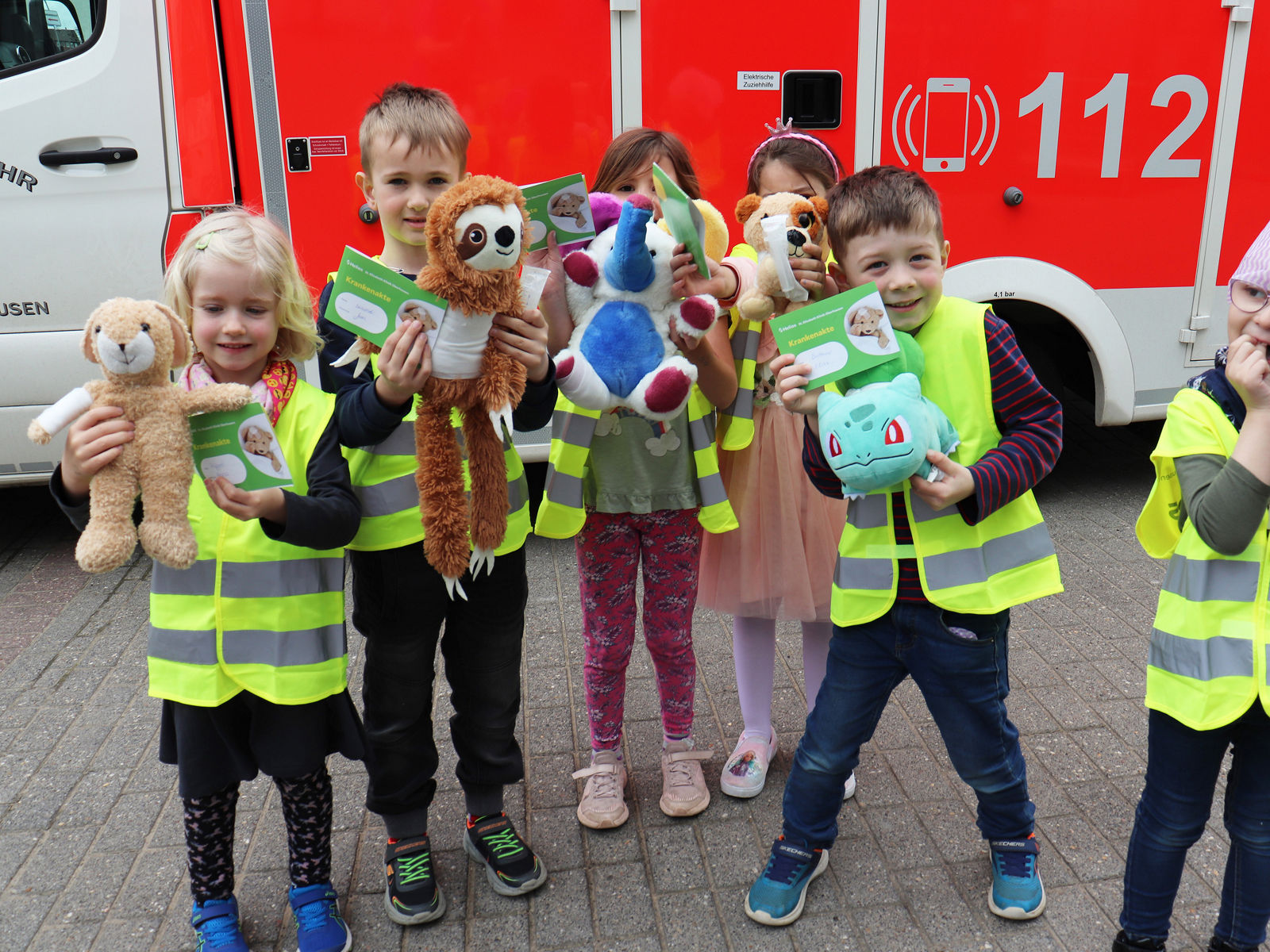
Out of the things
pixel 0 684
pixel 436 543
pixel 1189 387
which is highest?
pixel 1189 387

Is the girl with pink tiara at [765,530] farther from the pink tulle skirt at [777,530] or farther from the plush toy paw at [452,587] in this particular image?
the plush toy paw at [452,587]

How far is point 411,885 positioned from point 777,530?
131 centimetres

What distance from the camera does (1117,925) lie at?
2.22 m

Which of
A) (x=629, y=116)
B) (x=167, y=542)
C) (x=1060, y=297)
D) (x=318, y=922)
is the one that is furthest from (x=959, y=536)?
(x=1060, y=297)

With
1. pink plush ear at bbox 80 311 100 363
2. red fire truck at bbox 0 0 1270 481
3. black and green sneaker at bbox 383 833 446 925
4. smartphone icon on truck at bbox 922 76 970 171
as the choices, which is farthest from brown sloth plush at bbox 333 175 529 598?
smartphone icon on truck at bbox 922 76 970 171

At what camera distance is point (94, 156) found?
149 inches

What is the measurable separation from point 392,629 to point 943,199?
10.4 feet

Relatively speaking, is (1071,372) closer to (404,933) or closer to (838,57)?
(838,57)

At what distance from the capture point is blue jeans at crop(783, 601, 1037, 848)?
2070 mm

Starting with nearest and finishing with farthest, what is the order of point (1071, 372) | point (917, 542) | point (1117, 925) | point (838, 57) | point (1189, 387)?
1. point (1189, 387)
2. point (917, 542)
3. point (1117, 925)
4. point (838, 57)
5. point (1071, 372)

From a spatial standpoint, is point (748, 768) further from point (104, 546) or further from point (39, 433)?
point (39, 433)

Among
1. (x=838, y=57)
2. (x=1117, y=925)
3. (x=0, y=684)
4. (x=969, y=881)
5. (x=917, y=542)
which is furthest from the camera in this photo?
(x=838, y=57)

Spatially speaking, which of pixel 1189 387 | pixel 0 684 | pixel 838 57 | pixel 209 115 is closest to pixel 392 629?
pixel 1189 387

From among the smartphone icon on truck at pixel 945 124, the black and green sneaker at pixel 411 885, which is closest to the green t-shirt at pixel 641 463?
the black and green sneaker at pixel 411 885
